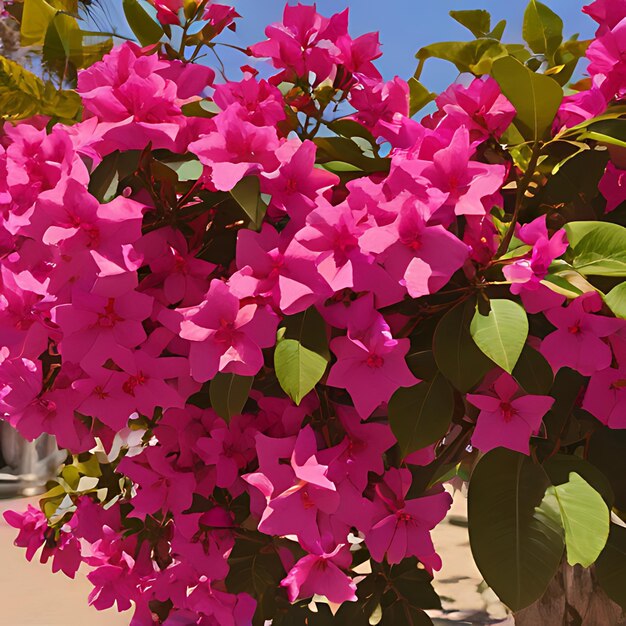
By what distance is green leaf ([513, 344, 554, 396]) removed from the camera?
1.94ft

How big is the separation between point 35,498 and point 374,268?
211 inches

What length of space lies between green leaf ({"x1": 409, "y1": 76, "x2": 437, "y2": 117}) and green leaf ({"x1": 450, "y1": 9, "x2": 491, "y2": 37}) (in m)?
0.11

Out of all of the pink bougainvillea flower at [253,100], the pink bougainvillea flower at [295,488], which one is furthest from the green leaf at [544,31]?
the pink bougainvillea flower at [295,488]

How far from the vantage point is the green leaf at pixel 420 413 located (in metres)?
0.60

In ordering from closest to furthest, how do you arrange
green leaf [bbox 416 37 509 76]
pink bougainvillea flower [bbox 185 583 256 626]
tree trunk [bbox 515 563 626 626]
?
green leaf [bbox 416 37 509 76] → pink bougainvillea flower [bbox 185 583 256 626] → tree trunk [bbox 515 563 626 626]

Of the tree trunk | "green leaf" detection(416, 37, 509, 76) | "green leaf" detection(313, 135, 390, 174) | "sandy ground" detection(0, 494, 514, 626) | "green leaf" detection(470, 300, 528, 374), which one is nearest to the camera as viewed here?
"green leaf" detection(470, 300, 528, 374)

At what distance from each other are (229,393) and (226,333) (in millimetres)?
54

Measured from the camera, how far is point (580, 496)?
1.93 ft

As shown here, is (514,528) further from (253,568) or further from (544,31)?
(544,31)

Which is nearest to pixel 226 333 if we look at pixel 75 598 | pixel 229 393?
pixel 229 393

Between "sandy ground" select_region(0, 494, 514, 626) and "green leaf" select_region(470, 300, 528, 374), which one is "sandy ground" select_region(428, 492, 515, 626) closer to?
"sandy ground" select_region(0, 494, 514, 626)

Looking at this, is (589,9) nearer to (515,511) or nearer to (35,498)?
(515,511)

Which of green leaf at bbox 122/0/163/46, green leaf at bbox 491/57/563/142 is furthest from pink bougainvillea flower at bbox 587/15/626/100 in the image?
green leaf at bbox 122/0/163/46

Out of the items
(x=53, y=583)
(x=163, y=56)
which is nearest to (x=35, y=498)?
(x=53, y=583)
